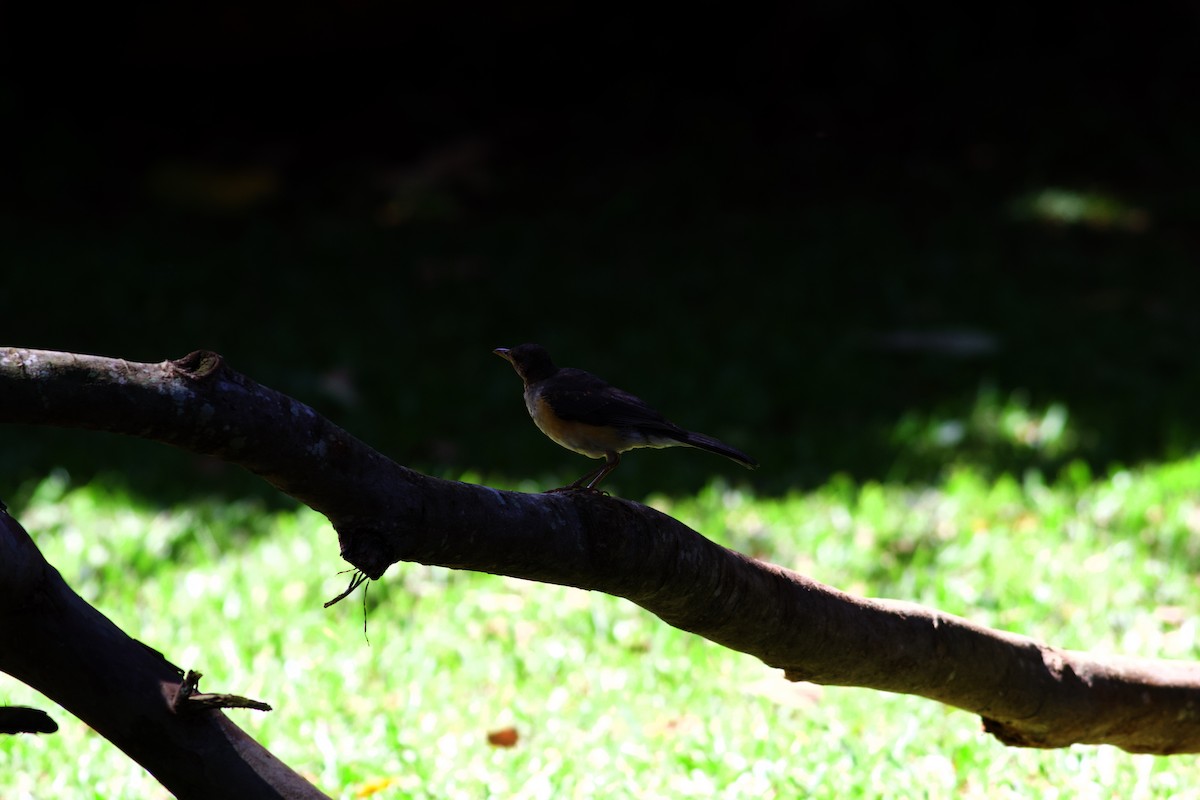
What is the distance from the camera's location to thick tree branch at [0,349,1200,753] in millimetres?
2182

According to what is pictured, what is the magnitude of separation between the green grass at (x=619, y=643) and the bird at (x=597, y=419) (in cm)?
94

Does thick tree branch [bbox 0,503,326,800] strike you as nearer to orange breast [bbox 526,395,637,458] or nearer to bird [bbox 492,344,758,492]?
bird [bbox 492,344,758,492]

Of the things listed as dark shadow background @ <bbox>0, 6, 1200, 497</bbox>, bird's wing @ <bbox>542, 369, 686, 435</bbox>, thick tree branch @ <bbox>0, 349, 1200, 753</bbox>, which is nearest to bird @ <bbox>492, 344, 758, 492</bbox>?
bird's wing @ <bbox>542, 369, 686, 435</bbox>

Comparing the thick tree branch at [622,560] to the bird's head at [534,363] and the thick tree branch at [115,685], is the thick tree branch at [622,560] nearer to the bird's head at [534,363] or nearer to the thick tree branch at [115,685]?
the thick tree branch at [115,685]

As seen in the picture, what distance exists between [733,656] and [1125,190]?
7.13 metres

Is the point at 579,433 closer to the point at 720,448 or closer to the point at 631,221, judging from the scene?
the point at 720,448

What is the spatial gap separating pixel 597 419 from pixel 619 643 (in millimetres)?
1440

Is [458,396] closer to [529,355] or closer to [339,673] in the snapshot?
[339,673]

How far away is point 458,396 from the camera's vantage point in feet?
24.4

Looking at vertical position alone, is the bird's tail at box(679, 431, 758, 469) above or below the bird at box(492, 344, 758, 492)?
below

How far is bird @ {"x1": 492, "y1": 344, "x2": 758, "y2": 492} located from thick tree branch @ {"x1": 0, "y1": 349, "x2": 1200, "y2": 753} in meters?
0.55

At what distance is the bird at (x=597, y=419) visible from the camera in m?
3.50

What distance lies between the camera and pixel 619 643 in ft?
15.5

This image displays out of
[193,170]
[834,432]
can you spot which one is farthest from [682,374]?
[193,170]
